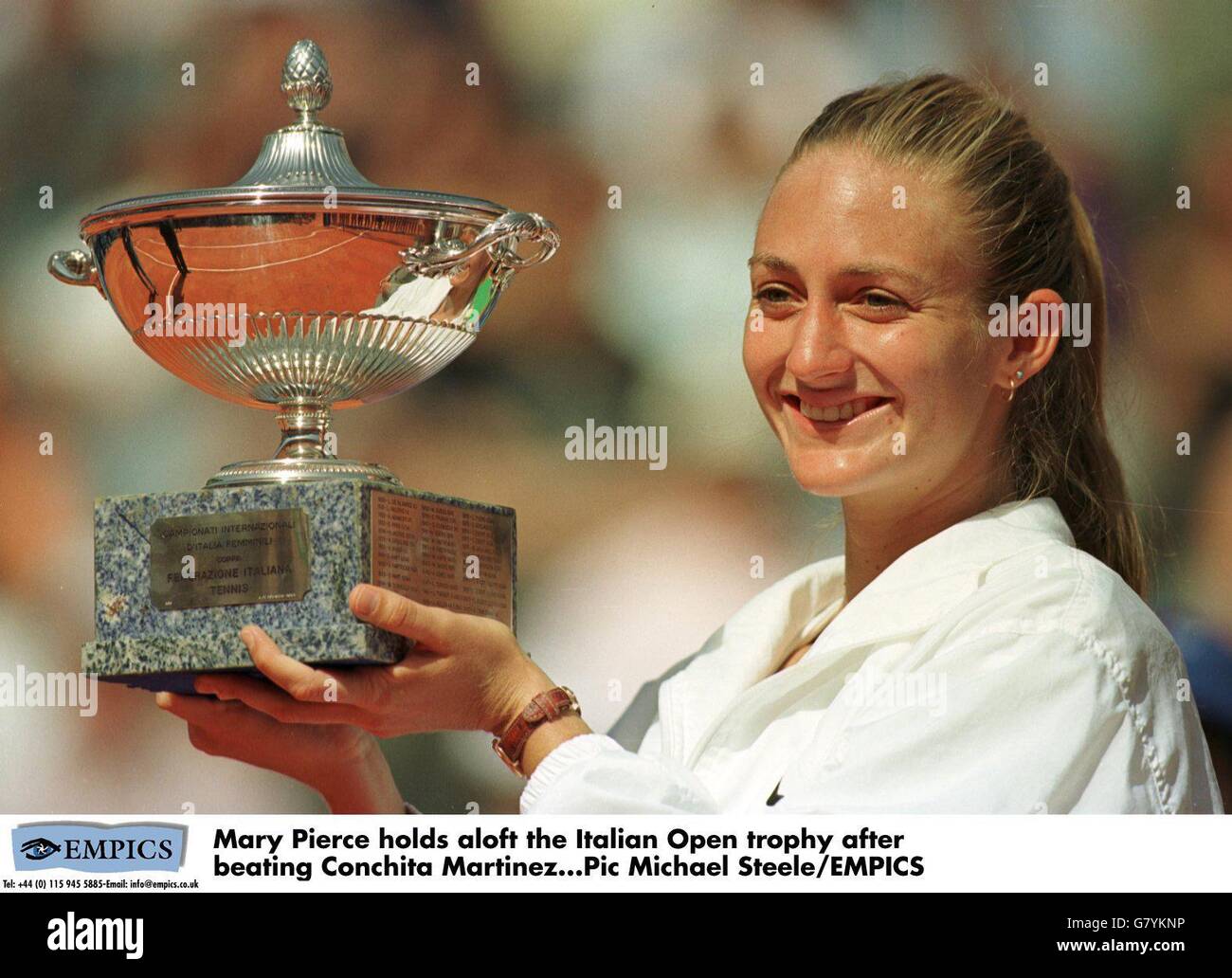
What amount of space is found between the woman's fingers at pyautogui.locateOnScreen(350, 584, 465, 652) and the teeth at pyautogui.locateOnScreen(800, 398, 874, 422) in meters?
0.45

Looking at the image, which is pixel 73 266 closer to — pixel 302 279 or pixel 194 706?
pixel 302 279

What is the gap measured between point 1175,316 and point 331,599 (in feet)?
5.57

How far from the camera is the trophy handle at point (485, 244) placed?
190 cm

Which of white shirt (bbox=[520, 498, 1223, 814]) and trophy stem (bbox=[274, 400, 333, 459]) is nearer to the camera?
white shirt (bbox=[520, 498, 1223, 814])

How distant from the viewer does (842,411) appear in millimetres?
1938

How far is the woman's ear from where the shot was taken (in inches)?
77.2

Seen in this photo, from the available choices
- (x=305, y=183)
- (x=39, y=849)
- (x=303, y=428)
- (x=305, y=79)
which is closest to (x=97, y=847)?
(x=39, y=849)

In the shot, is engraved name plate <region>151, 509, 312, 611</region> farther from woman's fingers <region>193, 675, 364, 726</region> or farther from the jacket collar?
the jacket collar

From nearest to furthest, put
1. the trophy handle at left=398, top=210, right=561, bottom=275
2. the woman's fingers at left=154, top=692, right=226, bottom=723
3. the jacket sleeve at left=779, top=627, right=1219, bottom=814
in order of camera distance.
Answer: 1. the jacket sleeve at left=779, top=627, right=1219, bottom=814
2. the trophy handle at left=398, top=210, right=561, bottom=275
3. the woman's fingers at left=154, top=692, right=226, bottom=723

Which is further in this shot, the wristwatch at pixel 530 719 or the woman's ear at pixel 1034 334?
the woman's ear at pixel 1034 334

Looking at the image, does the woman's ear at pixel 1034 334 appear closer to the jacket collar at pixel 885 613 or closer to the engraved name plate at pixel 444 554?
the jacket collar at pixel 885 613

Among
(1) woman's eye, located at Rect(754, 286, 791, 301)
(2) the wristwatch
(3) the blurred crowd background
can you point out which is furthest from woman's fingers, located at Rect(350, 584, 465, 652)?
(3) the blurred crowd background

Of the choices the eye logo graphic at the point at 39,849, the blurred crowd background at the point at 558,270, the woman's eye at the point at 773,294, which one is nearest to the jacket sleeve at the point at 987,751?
the woman's eye at the point at 773,294

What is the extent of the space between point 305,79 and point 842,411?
2.35ft
